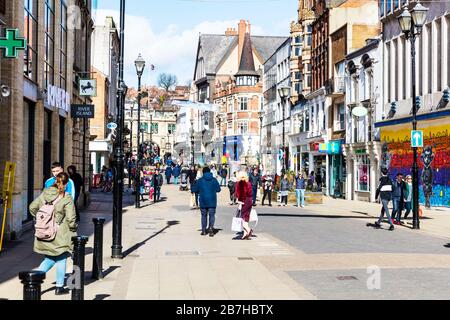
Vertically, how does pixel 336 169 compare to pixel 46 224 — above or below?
A: above

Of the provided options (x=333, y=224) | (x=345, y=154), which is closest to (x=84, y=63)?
(x=333, y=224)

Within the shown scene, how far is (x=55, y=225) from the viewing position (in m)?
9.99

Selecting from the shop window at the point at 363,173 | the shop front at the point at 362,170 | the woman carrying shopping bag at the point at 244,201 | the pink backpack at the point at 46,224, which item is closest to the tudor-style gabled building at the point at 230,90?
the shop front at the point at 362,170

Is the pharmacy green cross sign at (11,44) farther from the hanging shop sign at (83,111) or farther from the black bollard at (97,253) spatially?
the hanging shop sign at (83,111)

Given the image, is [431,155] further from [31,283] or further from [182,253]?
[31,283]

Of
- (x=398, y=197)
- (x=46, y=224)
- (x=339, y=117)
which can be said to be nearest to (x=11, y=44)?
(x=46, y=224)

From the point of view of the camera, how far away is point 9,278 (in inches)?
456

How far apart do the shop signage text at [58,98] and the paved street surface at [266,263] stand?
4.07m

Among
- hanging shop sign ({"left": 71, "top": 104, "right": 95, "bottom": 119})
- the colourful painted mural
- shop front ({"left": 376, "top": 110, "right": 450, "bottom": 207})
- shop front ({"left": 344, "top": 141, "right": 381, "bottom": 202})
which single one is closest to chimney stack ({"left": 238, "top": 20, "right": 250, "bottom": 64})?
shop front ({"left": 344, "top": 141, "right": 381, "bottom": 202})

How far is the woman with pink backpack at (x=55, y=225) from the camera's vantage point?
995 centimetres

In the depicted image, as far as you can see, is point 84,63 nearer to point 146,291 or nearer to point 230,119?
point 146,291

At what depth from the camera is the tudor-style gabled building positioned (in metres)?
100

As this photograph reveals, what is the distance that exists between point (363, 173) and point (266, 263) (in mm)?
29836
